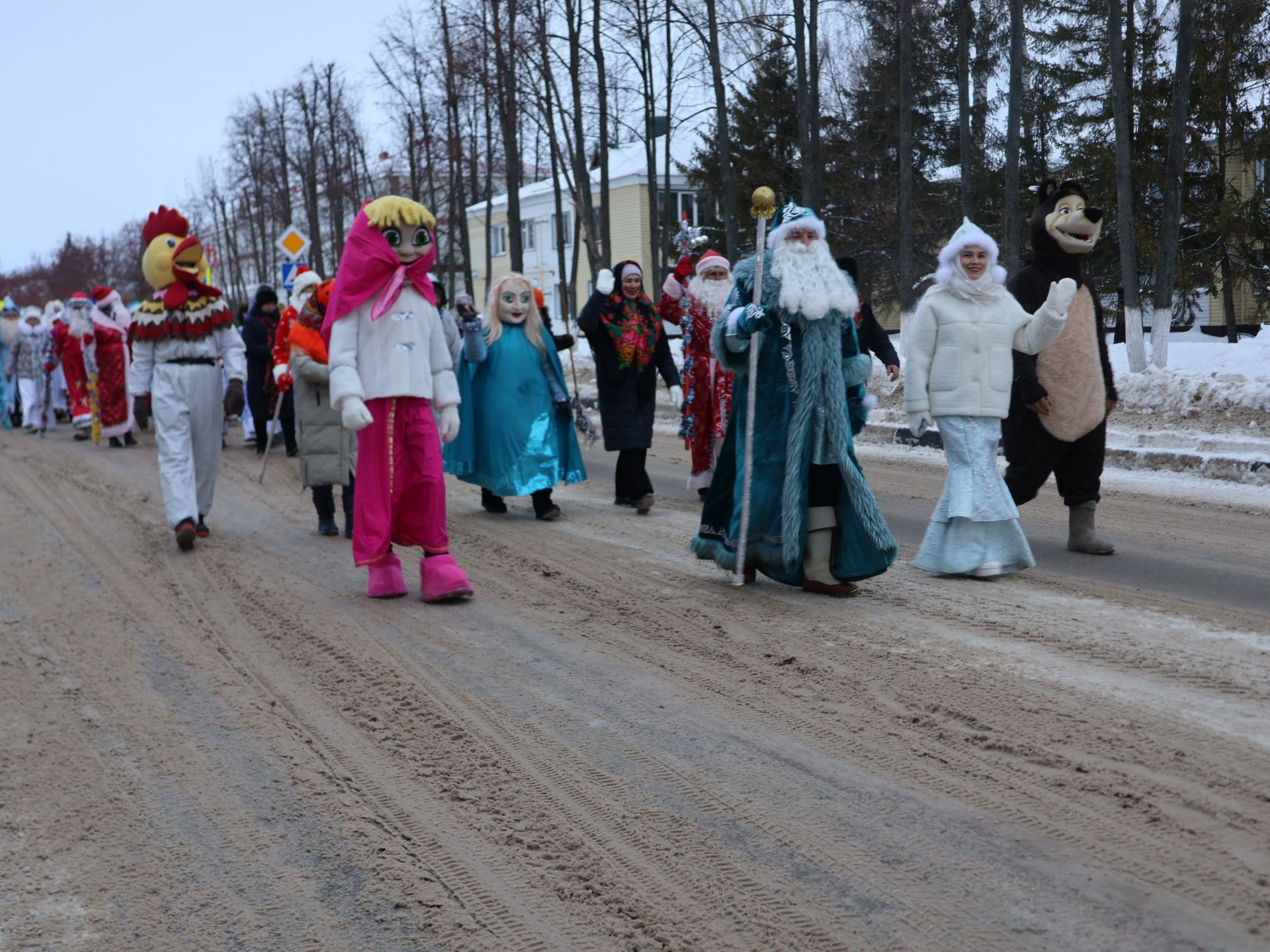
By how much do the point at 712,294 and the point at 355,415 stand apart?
4234 mm

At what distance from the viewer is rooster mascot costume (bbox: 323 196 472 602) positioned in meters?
7.01

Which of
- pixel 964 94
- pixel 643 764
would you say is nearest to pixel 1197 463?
pixel 643 764

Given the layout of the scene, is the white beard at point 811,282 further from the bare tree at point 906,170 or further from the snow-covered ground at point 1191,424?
the bare tree at point 906,170

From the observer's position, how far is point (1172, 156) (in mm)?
19547

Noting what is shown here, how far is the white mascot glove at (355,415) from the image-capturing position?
6.80 meters

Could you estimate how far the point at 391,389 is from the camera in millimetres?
6992

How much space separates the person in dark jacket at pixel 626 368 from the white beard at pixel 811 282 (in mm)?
3581

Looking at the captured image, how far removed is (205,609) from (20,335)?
17.2 meters

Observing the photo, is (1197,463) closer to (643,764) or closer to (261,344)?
(643,764)

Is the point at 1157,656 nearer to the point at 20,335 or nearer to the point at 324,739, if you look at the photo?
the point at 324,739

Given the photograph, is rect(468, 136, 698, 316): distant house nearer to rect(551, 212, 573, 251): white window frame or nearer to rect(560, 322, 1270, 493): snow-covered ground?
rect(551, 212, 573, 251): white window frame

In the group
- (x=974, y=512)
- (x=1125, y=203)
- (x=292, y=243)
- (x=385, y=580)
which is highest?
(x=1125, y=203)

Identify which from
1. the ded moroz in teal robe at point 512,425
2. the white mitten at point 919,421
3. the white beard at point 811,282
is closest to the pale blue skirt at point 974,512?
the white mitten at point 919,421

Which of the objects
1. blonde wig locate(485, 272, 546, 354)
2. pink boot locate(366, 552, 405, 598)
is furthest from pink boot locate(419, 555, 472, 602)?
blonde wig locate(485, 272, 546, 354)
